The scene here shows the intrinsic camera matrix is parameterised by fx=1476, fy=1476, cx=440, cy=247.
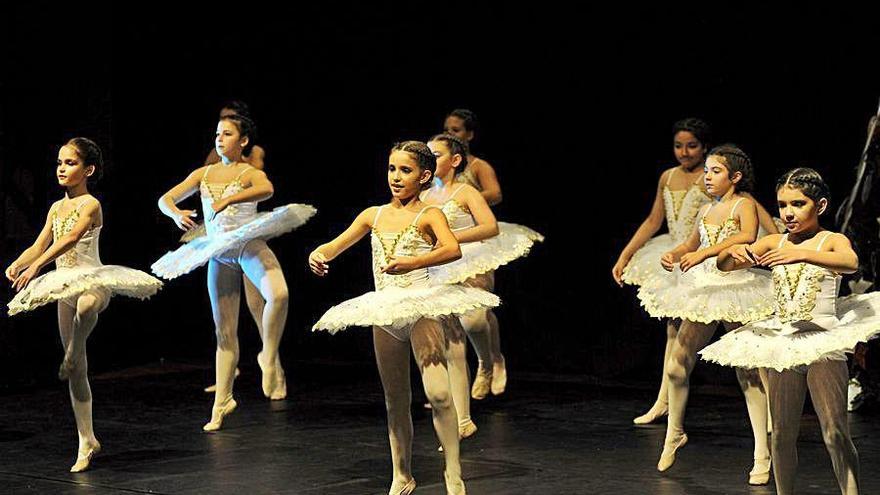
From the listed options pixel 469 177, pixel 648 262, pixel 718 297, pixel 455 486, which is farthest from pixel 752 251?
pixel 469 177

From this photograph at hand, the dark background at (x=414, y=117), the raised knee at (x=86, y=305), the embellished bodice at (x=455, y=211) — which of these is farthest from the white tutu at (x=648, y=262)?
the raised knee at (x=86, y=305)

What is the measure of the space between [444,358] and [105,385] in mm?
4024

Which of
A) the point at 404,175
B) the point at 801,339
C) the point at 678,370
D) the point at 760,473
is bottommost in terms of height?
the point at 760,473

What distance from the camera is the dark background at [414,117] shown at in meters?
7.60

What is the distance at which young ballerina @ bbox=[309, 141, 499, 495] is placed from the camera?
4.93 m

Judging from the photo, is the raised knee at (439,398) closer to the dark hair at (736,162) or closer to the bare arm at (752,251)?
the bare arm at (752,251)

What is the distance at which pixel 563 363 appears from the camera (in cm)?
860

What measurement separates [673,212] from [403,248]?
2.22 metres

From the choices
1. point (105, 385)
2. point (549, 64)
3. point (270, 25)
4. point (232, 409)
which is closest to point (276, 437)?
point (232, 409)

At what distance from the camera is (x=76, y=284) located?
5.70 meters

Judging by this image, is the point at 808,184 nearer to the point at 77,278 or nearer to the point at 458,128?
the point at 77,278

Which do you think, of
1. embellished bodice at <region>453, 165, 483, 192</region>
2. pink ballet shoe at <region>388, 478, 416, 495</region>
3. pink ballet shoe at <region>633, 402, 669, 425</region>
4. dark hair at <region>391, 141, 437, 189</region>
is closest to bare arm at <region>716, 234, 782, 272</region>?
dark hair at <region>391, 141, 437, 189</region>

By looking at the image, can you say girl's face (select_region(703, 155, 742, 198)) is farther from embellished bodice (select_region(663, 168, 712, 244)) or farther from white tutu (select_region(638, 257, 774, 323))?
embellished bodice (select_region(663, 168, 712, 244))

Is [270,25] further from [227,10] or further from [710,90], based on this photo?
[710,90]
